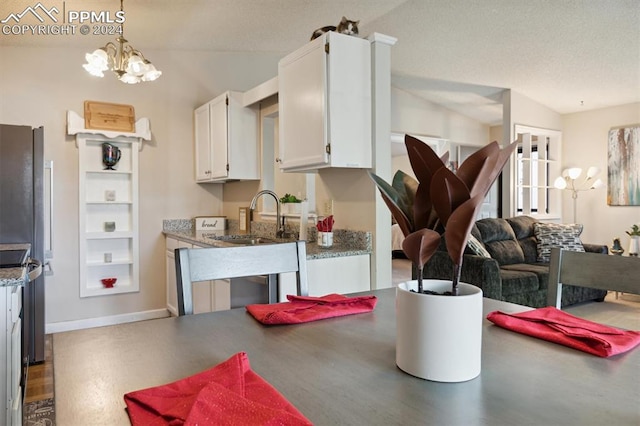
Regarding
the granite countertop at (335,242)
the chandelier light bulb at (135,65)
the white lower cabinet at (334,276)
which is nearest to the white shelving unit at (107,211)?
the granite countertop at (335,242)

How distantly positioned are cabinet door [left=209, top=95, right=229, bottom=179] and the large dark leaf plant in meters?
3.30

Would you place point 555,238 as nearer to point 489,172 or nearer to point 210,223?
point 210,223

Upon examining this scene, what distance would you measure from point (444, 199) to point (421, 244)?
89mm

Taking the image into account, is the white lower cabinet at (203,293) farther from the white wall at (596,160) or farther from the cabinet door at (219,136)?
the white wall at (596,160)

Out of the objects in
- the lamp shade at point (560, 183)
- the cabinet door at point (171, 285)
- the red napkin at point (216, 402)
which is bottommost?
the cabinet door at point (171, 285)

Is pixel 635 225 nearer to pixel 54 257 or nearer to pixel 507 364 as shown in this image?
pixel 507 364

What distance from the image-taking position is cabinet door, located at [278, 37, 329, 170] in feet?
8.26

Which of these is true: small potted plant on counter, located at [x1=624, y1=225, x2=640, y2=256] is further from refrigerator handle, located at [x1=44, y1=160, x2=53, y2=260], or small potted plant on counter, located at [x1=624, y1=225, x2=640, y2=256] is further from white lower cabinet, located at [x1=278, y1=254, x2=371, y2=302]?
refrigerator handle, located at [x1=44, y1=160, x2=53, y2=260]

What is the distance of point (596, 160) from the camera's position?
6176mm

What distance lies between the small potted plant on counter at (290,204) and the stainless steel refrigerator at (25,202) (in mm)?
1753

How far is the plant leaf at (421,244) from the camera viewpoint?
732mm

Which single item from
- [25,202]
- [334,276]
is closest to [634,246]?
[334,276]

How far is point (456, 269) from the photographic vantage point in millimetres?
778
